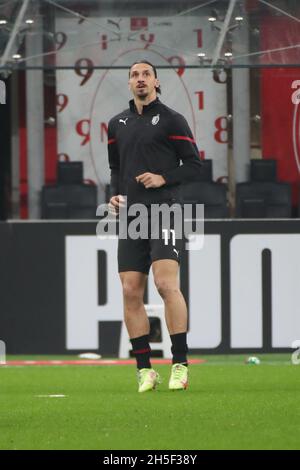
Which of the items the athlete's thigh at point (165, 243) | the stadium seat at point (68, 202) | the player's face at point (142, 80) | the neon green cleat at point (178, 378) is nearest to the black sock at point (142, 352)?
the neon green cleat at point (178, 378)

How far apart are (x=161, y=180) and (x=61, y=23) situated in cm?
551

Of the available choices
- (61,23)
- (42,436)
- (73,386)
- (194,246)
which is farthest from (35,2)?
(42,436)

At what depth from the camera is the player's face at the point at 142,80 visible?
8.50m

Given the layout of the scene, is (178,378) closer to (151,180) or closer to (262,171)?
(151,180)

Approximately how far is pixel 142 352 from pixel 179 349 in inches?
9.8

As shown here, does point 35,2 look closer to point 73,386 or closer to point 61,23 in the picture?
point 61,23

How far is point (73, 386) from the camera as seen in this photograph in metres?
9.34

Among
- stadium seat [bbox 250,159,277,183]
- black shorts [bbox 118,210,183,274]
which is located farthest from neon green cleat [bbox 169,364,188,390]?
stadium seat [bbox 250,159,277,183]

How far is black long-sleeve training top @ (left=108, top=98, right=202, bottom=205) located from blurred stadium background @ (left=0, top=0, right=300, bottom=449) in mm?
4046

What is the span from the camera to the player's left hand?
27.7 ft

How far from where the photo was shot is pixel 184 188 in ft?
45.9

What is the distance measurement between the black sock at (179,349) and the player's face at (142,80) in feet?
4.67

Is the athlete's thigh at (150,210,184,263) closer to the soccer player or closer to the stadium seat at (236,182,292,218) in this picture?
the soccer player

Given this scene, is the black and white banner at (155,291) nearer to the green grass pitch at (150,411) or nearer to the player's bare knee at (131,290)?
the green grass pitch at (150,411)
